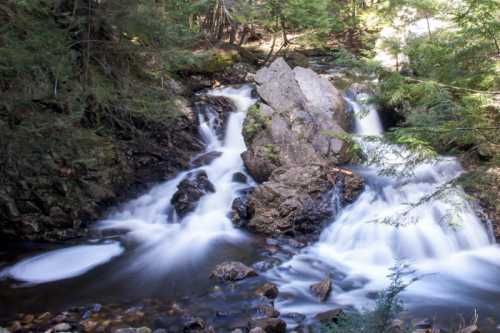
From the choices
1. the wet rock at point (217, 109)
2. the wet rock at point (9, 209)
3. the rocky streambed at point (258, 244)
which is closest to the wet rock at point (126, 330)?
the rocky streambed at point (258, 244)

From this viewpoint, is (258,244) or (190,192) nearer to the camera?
(258,244)

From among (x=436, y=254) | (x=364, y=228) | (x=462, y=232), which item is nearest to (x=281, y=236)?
(x=364, y=228)

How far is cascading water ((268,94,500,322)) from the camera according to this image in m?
6.15

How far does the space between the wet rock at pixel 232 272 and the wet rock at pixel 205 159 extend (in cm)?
423

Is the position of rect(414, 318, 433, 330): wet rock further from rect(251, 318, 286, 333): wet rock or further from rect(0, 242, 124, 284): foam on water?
rect(0, 242, 124, 284): foam on water

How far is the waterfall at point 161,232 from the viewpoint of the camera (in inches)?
280

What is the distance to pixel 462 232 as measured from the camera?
26.1ft

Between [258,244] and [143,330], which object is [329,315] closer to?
[143,330]

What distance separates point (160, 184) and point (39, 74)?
4.49 meters

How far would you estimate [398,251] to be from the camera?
766cm

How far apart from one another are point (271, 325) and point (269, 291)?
115 centimetres

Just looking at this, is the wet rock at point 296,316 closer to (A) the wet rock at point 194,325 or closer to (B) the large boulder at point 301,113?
(A) the wet rock at point 194,325

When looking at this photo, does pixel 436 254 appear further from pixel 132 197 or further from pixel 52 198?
pixel 52 198

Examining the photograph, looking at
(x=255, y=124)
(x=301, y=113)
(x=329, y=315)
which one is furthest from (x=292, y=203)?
(x=329, y=315)
